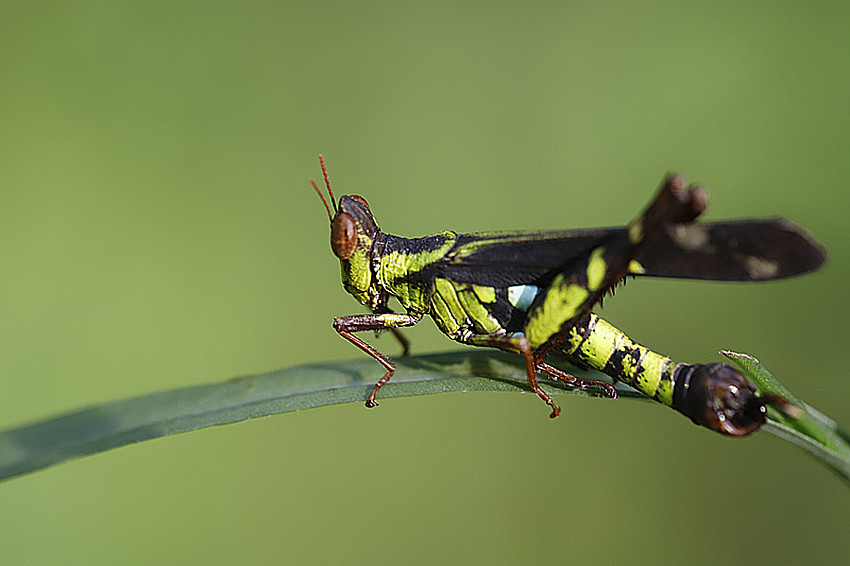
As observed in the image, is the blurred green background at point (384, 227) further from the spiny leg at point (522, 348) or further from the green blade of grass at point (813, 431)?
the green blade of grass at point (813, 431)

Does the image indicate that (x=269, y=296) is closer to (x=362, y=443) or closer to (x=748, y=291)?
(x=362, y=443)

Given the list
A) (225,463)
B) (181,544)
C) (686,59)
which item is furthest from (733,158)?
(181,544)

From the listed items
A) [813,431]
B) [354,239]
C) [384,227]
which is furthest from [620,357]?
[384,227]

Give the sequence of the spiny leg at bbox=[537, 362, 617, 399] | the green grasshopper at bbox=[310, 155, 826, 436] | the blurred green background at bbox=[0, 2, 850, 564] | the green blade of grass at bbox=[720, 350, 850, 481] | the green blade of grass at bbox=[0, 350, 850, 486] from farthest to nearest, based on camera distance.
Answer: the blurred green background at bbox=[0, 2, 850, 564] → the spiny leg at bbox=[537, 362, 617, 399] → the green grasshopper at bbox=[310, 155, 826, 436] → the green blade of grass at bbox=[0, 350, 850, 486] → the green blade of grass at bbox=[720, 350, 850, 481]

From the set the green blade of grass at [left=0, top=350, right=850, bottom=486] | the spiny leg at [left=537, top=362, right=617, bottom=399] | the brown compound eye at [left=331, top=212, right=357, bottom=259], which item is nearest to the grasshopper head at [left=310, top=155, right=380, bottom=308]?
the brown compound eye at [left=331, top=212, right=357, bottom=259]

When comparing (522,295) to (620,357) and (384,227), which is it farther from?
(384,227)

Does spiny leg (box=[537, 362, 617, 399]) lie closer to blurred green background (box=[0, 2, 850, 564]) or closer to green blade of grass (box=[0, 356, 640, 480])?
green blade of grass (box=[0, 356, 640, 480])
